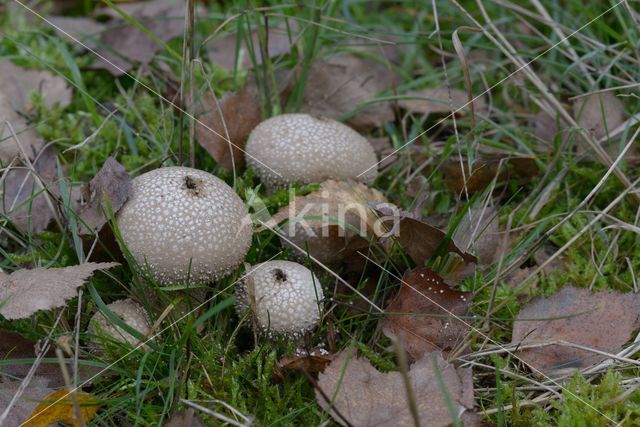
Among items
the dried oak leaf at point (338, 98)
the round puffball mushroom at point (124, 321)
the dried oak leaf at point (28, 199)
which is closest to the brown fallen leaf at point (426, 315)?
the round puffball mushroom at point (124, 321)

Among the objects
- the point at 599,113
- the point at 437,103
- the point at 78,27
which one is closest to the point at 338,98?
the point at 437,103

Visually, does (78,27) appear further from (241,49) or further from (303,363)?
(303,363)

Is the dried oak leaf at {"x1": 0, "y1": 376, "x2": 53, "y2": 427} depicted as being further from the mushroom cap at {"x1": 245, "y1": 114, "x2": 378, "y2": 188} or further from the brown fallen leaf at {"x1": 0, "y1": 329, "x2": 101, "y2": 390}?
the mushroom cap at {"x1": 245, "y1": 114, "x2": 378, "y2": 188}

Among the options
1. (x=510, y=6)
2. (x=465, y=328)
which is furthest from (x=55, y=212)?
(x=510, y=6)

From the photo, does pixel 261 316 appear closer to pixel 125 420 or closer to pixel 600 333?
pixel 125 420

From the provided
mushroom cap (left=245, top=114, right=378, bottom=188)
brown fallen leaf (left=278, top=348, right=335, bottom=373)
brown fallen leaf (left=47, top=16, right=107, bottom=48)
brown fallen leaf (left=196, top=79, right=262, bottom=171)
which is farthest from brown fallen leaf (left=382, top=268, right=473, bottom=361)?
brown fallen leaf (left=47, top=16, right=107, bottom=48)

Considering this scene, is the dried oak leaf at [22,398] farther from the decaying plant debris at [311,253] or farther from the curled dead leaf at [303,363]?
the curled dead leaf at [303,363]
